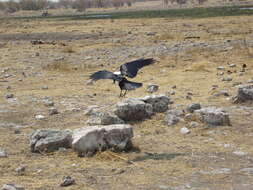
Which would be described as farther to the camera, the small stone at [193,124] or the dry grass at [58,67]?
the dry grass at [58,67]

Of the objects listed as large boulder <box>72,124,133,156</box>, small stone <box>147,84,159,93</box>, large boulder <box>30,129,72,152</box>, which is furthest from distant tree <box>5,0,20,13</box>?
large boulder <box>72,124,133,156</box>

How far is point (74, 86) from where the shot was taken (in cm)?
1179

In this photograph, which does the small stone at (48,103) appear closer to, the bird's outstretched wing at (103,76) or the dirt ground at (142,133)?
the dirt ground at (142,133)

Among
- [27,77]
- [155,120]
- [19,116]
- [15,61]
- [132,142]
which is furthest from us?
[15,61]

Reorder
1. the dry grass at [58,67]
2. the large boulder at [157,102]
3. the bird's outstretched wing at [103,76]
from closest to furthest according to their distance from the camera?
1. the bird's outstretched wing at [103,76]
2. the large boulder at [157,102]
3. the dry grass at [58,67]

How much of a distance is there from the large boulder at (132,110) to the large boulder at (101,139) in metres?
1.38

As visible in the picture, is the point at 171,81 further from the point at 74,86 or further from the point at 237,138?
the point at 237,138

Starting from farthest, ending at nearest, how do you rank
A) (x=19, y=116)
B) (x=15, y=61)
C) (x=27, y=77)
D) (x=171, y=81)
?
(x=15, y=61) → (x=27, y=77) → (x=171, y=81) → (x=19, y=116)

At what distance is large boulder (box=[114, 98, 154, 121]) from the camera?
24.7 ft

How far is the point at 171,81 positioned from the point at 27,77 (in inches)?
175

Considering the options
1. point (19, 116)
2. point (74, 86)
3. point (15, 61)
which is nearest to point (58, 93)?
point (74, 86)

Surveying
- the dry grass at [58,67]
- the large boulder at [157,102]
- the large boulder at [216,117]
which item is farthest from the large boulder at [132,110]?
the dry grass at [58,67]

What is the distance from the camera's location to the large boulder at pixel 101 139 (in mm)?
5934

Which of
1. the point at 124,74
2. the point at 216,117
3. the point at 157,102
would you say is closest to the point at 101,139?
the point at 124,74
